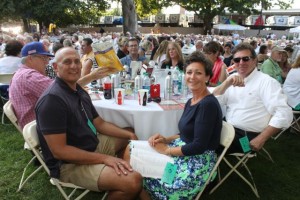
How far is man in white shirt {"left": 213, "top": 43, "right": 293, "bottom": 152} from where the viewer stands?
2727 mm

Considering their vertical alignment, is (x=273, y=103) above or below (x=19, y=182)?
above

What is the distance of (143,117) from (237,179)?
60.3 inches

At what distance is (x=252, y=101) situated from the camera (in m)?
2.91

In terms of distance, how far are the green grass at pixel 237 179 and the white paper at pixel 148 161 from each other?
101 cm

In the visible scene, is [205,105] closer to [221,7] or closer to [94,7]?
[94,7]

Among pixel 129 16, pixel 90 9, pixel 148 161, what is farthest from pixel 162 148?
pixel 90 9

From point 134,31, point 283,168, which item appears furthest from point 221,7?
point 283,168

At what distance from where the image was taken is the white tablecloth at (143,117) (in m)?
2.87

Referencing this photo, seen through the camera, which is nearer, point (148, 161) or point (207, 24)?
point (148, 161)

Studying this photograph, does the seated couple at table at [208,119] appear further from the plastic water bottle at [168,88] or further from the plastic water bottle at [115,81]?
the plastic water bottle at [115,81]

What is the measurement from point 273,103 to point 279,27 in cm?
4823

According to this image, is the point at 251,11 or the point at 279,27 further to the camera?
the point at 279,27

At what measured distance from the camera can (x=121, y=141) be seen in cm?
293

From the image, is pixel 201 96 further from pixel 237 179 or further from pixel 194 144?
pixel 237 179
